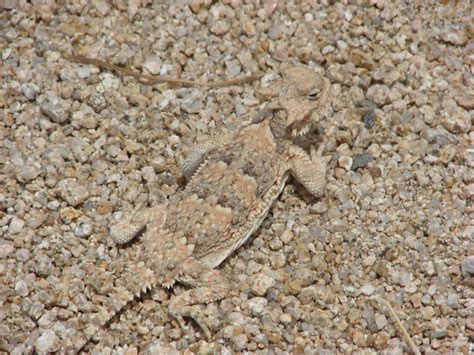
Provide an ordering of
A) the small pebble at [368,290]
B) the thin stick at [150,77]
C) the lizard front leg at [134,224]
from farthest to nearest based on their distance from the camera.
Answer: the thin stick at [150,77], the lizard front leg at [134,224], the small pebble at [368,290]

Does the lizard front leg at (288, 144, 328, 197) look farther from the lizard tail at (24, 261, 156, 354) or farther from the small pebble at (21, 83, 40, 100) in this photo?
the small pebble at (21, 83, 40, 100)

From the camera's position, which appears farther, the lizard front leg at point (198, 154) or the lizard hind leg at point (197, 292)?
the lizard front leg at point (198, 154)

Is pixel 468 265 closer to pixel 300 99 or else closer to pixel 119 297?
pixel 300 99

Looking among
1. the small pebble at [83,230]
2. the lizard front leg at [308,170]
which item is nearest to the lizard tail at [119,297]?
the small pebble at [83,230]

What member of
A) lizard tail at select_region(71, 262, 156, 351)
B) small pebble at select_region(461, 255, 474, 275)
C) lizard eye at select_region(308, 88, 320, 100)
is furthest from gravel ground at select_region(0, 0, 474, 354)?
lizard eye at select_region(308, 88, 320, 100)

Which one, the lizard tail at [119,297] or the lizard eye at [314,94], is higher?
the lizard eye at [314,94]

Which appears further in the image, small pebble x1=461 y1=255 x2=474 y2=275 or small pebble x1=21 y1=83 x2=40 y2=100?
small pebble x1=21 y1=83 x2=40 y2=100

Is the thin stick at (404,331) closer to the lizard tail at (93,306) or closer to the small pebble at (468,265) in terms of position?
the small pebble at (468,265)

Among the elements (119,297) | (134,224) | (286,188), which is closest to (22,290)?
(119,297)
